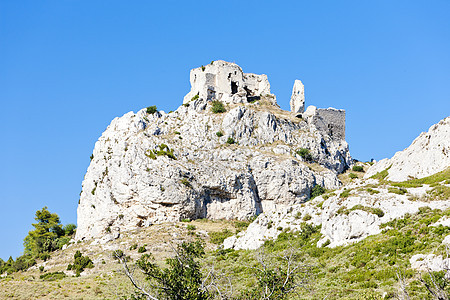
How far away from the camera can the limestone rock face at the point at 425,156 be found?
3659cm

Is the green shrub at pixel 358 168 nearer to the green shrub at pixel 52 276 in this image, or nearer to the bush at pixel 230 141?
the bush at pixel 230 141

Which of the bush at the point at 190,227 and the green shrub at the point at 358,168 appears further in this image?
the green shrub at the point at 358,168

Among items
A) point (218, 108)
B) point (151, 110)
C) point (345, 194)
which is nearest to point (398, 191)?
point (345, 194)

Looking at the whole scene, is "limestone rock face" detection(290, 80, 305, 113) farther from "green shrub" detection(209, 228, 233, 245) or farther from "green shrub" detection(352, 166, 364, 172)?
"green shrub" detection(209, 228, 233, 245)

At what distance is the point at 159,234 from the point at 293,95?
128ft

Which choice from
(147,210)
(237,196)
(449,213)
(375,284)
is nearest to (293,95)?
(237,196)

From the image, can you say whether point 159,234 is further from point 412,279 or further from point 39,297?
point 412,279

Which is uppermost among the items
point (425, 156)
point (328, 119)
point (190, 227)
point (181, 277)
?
point (328, 119)

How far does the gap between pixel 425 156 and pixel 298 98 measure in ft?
122

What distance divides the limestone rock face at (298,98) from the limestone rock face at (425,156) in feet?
103

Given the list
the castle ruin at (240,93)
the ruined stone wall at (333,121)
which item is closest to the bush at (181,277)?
the castle ruin at (240,93)

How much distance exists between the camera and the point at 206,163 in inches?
2175

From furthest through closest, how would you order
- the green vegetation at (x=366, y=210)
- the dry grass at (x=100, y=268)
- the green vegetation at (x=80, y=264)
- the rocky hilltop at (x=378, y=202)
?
1. the green vegetation at (x=80, y=264)
2. the dry grass at (x=100, y=268)
3. the green vegetation at (x=366, y=210)
4. the rocky hilltop at (x=378, y=202)

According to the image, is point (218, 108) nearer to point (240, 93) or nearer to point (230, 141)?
point (240, 93)
